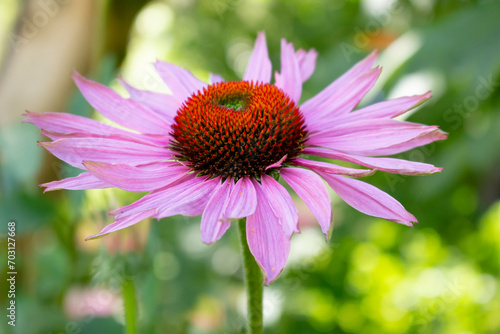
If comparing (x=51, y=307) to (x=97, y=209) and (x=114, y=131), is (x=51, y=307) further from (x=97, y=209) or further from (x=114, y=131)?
(x=114, y=131)

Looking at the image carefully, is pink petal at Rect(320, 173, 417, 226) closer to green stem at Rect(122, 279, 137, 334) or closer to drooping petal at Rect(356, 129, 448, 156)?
drooping petal at Rect(356, 129, 448, 156)

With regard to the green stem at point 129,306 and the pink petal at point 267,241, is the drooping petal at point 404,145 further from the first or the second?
the green stem at point 129,306

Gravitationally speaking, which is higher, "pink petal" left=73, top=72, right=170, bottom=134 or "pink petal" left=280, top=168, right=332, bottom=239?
"pink petal" left=73, top=72, right=170, bottom=134

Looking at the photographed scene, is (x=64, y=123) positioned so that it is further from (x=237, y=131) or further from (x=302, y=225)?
(x=302, y=225)

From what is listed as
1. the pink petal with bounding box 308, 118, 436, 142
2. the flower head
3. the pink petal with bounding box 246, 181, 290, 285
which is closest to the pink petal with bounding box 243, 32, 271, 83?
the flower head

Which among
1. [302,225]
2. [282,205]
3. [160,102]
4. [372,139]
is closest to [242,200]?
[282,205]
